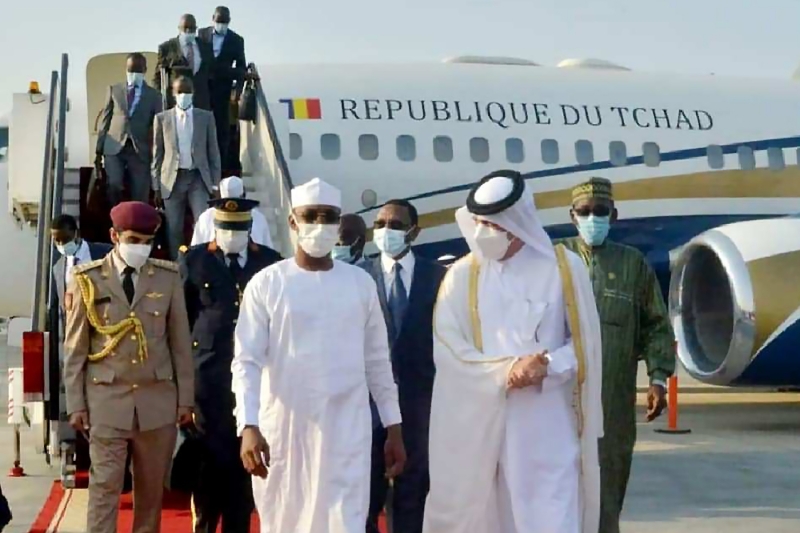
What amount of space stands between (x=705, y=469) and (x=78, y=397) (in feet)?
17.4

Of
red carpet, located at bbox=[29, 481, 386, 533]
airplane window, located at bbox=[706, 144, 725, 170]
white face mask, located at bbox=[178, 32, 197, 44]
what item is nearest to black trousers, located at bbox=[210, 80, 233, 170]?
white face mask, located at bbox=[178, 32, 197, 44]

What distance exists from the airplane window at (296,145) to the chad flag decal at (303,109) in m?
0.22

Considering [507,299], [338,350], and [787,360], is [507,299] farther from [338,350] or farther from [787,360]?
[787,360]

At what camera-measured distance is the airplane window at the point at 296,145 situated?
13.2 meters

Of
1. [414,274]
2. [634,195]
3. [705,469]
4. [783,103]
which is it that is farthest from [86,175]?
[783,103]

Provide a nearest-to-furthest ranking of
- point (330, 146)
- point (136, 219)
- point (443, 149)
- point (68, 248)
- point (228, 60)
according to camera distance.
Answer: point (136, 219)
point (68, 248)
point (228, 60)
point (330, 146)
point (443, 149)

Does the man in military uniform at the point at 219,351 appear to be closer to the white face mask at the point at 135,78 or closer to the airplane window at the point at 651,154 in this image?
the white face mask at the point at 135,78

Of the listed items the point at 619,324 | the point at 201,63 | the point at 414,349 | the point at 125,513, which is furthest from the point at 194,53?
the point at 619,324

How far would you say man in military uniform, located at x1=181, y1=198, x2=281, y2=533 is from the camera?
598 cm

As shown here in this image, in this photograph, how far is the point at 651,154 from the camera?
14.4 metres

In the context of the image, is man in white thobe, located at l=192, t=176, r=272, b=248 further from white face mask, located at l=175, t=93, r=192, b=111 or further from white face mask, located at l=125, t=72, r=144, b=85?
white face mask, located at l=125, t=72, r=144, b=85

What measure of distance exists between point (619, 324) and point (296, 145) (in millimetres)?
7728

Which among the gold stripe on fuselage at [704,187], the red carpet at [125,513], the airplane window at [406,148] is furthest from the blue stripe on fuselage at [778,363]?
the red carpet at [125,513]

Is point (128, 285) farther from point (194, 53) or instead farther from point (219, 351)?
point (194, 53)
